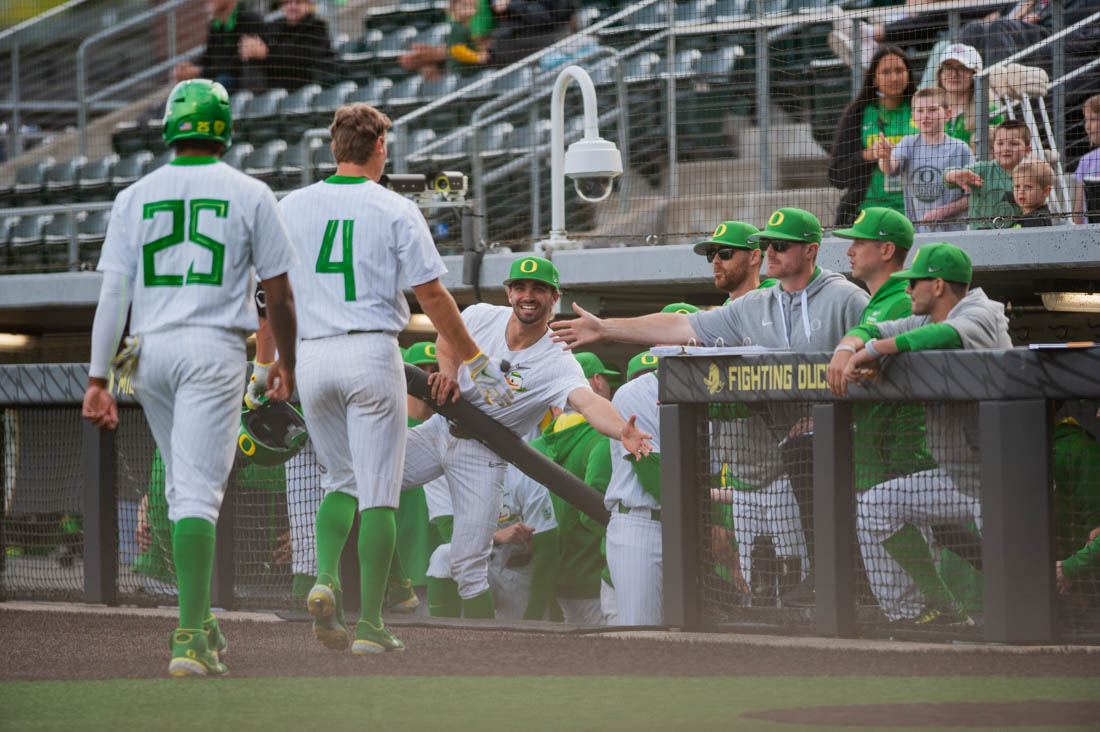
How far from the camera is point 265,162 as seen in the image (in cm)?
1260

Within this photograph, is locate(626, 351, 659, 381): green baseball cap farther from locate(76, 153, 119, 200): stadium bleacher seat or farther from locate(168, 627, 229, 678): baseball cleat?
locate(76, 153, 119, 200): stadium bleacher seat

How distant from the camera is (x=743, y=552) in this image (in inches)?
203

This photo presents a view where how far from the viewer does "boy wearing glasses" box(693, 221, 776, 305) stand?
6191mm

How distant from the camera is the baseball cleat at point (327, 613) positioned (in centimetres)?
449

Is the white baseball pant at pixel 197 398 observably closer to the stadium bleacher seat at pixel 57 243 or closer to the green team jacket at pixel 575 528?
the green team jacket at pixel 575 528

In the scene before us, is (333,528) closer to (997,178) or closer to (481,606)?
(481,606)

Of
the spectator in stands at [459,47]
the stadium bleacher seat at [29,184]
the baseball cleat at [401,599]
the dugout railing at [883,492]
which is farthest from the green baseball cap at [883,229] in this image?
the stadium bleacher seat at [29,184]

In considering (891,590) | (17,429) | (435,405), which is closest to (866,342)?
(891,590)

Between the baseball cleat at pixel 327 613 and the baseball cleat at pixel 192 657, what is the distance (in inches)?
13.9

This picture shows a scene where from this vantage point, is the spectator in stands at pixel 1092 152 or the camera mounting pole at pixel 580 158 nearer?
the spectator in stands at pixel 1092 152

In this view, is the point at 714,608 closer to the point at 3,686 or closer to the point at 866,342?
the point at 866,342

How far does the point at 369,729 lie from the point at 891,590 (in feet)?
6.94

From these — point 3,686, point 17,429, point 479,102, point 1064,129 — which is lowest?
point 3,686

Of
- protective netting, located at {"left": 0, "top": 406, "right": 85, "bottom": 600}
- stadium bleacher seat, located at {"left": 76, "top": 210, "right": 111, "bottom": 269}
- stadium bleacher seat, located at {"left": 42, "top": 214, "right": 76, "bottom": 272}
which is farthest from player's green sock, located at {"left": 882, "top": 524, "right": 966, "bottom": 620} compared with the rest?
stadium bleacher seat, located at {"left": 42, "top": 214, "right": 76, "bottom": 272}
